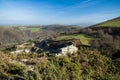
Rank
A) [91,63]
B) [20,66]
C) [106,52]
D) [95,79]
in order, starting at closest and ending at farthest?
[95,79], [20,66], [91,63], [106,52]

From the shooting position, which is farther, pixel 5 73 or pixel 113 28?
pixel 113 28

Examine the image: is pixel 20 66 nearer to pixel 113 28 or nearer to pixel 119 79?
pixel 119 79

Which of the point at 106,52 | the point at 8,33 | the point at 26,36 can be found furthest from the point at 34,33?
the point at 106,52

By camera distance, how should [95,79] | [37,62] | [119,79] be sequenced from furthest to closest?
[37,62] → [95,79] → [119,79]

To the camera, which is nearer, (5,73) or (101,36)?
(5,73)

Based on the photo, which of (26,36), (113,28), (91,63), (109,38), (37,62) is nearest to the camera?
(37,62)

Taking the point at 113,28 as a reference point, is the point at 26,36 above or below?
below

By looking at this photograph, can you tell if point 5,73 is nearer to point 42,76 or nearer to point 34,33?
point 42,76

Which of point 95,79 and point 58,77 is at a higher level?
point 58,77

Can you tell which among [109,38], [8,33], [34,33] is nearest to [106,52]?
[109,38]
